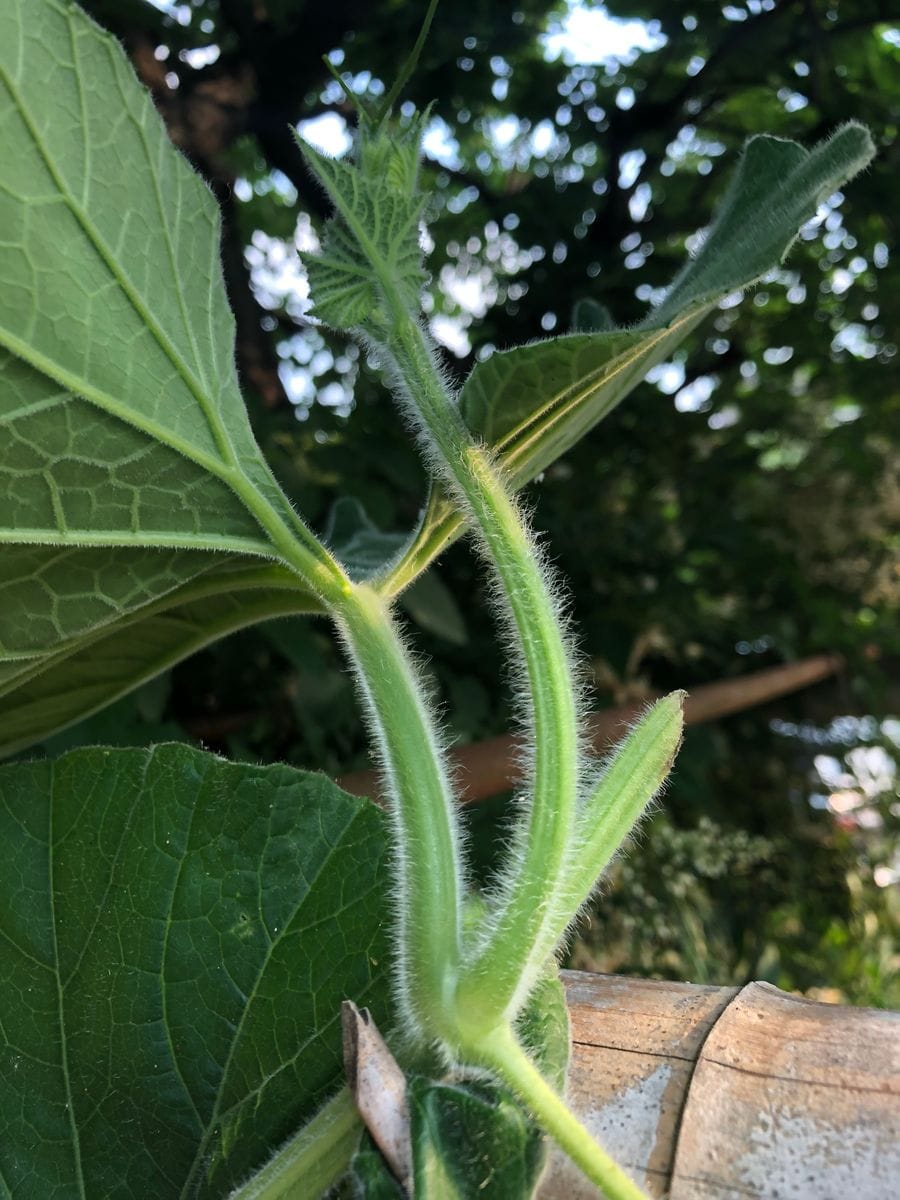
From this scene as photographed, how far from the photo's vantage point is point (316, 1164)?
1.05ft

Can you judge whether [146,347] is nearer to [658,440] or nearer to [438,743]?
[438,743]

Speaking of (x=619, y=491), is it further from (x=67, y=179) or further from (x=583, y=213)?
(x=67, y=179)

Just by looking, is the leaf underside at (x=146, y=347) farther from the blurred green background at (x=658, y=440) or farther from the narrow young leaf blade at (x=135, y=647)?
the blurred green background at (x=658, y=440)

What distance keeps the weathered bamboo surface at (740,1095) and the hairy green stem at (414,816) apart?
0.24ft

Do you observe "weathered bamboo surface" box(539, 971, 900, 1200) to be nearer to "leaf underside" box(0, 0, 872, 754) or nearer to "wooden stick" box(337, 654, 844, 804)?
"wooden stick" box(337, 654, 844, 804)

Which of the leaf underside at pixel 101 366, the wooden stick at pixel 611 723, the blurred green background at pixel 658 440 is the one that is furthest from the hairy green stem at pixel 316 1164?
the blurred green background at pixel 658 440

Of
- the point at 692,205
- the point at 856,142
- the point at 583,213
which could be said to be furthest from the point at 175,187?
the point at 692,205

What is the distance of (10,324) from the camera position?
36 centimetres

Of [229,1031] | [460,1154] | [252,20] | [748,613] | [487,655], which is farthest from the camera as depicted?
[748,613]

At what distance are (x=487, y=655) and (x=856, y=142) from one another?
45.6 inches

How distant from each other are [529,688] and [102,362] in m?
0.22

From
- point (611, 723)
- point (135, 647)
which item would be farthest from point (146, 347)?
point (611, 723)

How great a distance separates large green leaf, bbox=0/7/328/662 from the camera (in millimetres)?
358

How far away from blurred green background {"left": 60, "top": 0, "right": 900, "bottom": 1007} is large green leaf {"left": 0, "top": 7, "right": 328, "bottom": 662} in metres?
0.59
